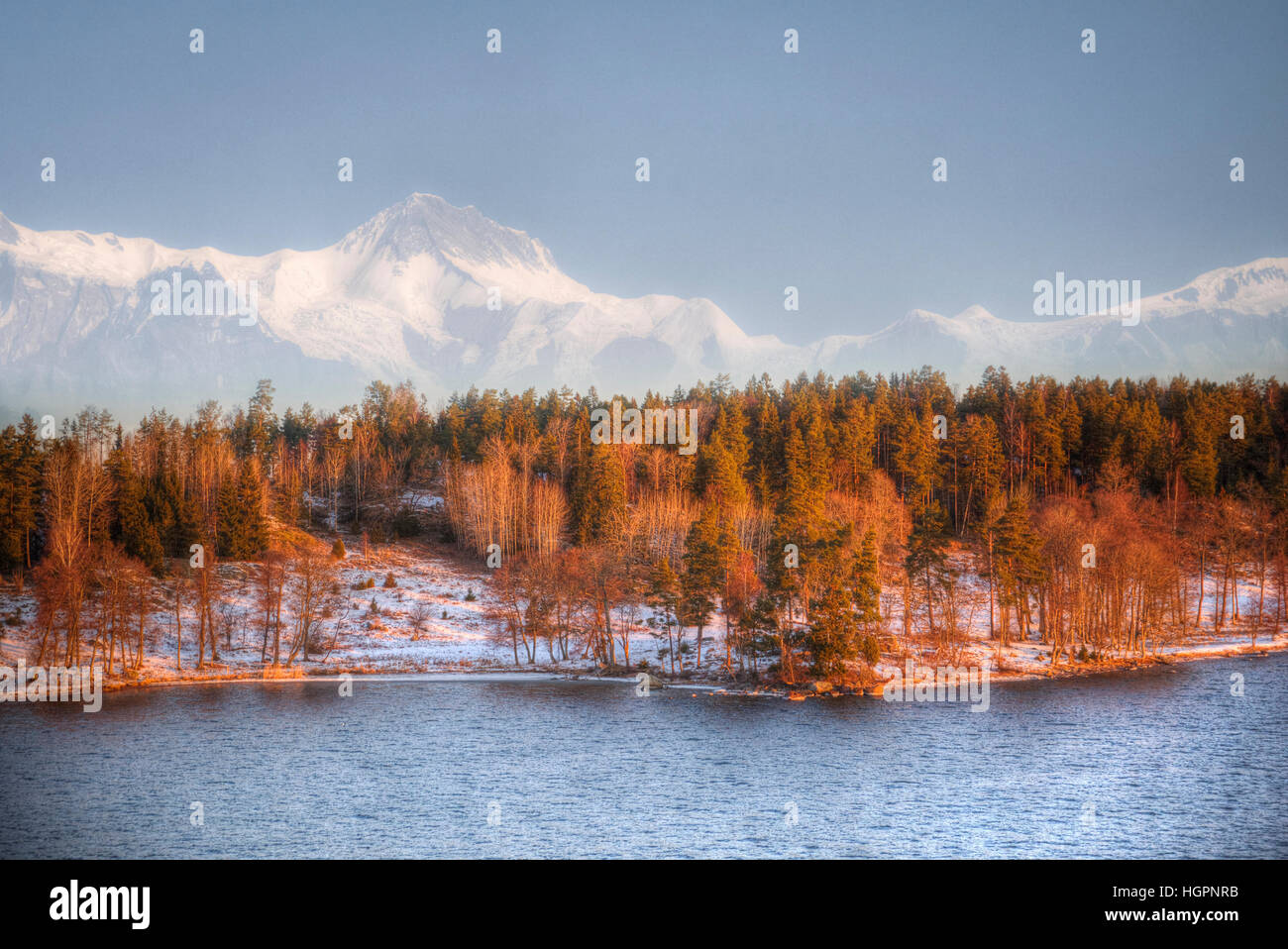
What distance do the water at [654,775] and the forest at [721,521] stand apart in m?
10.2

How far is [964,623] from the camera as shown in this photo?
77.4 meters

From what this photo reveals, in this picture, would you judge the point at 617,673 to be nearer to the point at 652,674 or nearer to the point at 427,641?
the point at 652,674

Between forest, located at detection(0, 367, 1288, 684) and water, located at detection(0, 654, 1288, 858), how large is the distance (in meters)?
10.2

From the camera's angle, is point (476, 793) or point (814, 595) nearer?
point (476, 793)

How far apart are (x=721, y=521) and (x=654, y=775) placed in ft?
143

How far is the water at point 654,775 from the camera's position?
31438mm

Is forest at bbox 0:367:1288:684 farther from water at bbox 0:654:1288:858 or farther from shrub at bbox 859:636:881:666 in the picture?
A: water at bbox 0:654:1288:858

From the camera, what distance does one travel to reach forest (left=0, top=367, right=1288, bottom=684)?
6575 centimetres

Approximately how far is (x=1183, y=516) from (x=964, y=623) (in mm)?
35182

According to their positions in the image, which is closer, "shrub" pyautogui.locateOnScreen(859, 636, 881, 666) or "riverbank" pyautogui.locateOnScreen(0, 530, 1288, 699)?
"shrub" pyautogui.locateOnScreen(859, 636, 881, 666)

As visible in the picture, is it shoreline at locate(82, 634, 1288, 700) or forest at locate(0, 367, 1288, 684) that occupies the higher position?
forest at locate(0, 367, 1288, 684)

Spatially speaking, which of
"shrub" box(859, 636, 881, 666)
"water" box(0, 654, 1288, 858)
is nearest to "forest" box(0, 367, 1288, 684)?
"shrub" box(859, 636, 881, 666)
